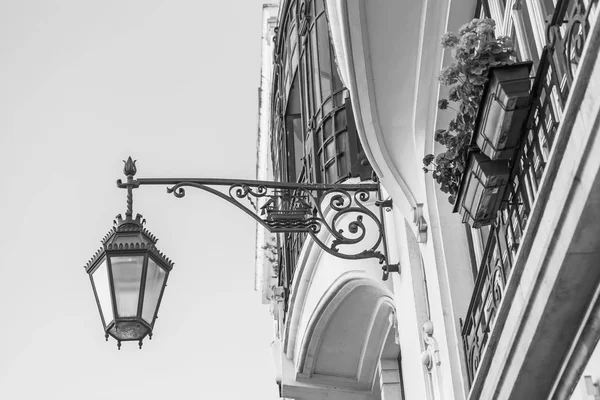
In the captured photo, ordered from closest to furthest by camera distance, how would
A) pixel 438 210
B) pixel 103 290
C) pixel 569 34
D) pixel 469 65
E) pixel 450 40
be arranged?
pixel 569 34 → pixel 469 65 → pixel 450 40 → pixel 103 290 → pixel 438 210

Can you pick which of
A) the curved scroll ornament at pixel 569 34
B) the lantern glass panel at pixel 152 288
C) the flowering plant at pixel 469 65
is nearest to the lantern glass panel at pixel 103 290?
the lantern glass panel at pixel 152 288

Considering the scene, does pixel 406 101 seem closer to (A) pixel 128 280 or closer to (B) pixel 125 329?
(A) pixel 128 280

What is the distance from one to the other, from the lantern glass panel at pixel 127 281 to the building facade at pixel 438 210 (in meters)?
2.12

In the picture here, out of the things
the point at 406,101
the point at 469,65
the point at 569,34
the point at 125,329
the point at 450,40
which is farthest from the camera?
the point at 406,101

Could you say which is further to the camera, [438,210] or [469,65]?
[438,210]

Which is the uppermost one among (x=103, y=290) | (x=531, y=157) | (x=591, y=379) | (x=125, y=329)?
(x=531, y=157)

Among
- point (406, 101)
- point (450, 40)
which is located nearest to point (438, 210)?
point (406, 101)

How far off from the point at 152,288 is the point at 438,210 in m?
2.42

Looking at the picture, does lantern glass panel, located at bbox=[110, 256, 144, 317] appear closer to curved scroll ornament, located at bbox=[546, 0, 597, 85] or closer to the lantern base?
the lantern base

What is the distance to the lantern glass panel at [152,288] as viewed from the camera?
27.3 ft

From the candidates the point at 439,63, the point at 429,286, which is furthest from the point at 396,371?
the point at 439,63

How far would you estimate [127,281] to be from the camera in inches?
328

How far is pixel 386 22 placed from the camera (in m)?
9.22

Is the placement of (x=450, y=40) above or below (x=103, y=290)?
above
